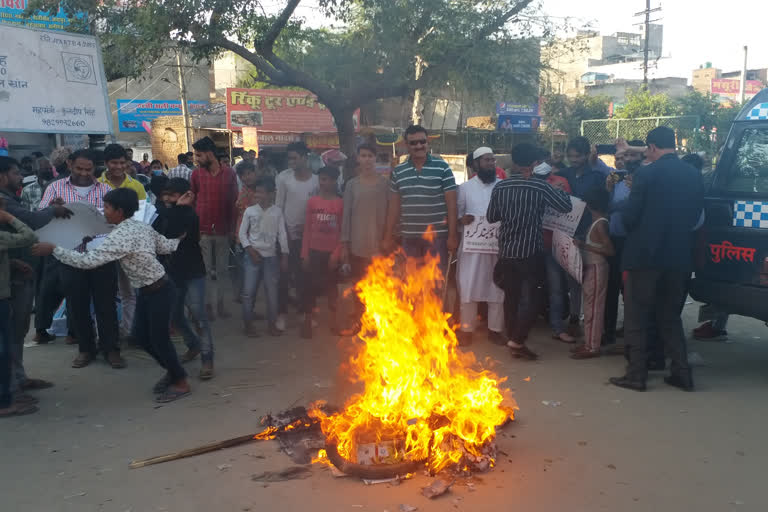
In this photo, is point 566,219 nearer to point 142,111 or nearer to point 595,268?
point 595,268

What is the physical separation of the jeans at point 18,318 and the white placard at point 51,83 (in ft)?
9.42

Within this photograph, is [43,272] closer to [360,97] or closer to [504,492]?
[504,492]

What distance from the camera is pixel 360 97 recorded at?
39.2 feet

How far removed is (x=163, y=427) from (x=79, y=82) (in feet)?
16.7

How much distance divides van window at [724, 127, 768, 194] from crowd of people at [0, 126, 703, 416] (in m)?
0.47

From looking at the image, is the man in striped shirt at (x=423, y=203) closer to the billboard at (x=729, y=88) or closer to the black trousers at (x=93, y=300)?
the black trousers at (x=93, y=300)

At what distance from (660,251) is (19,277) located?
202 inches

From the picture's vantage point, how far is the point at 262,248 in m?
7.13

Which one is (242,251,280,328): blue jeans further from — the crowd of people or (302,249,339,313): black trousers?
(302,249,339,313): black trousers

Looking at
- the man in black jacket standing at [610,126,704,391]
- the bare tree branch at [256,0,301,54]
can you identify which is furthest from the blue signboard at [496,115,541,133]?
the man in black jacket standing at [610,126,704,391]

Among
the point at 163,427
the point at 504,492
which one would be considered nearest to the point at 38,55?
the point at 163,427

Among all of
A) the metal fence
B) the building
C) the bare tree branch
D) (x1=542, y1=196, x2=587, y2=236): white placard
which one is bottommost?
(x1=542, y1=196, x2=587, y2=236): white placard

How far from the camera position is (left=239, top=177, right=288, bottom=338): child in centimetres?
714

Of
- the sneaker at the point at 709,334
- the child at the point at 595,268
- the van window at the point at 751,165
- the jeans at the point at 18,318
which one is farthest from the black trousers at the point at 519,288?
the jeans at the point at 18,318
